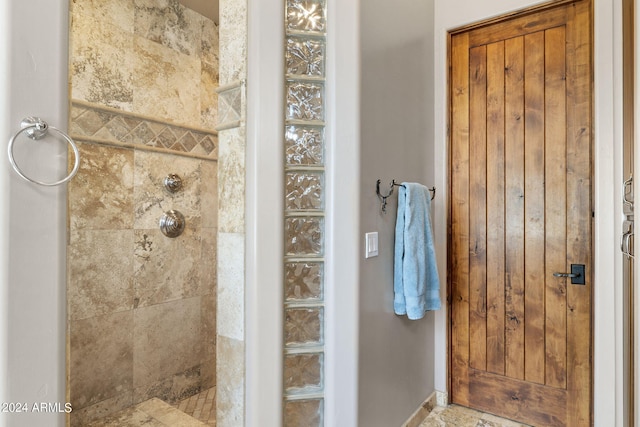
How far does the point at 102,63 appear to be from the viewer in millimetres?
2137

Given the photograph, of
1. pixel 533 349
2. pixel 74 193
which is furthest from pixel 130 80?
pixel 533 349

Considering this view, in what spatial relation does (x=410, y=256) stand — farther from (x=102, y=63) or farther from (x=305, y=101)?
(x=102, y=63)

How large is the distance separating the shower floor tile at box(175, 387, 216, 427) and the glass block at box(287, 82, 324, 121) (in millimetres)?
2097

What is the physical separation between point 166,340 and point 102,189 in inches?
44.8

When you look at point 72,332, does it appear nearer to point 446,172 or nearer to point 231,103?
point 231,103

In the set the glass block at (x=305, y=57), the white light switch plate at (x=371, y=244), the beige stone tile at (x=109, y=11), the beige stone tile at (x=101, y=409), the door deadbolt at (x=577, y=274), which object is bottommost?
the beige stone tile at (x=101, y=409)

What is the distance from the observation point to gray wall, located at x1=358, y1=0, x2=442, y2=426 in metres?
1.59

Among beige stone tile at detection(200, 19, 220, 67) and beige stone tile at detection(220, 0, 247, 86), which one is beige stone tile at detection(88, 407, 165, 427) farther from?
beige stone tile at detection(200, 19, 220, 67)

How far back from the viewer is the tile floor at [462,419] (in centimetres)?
205

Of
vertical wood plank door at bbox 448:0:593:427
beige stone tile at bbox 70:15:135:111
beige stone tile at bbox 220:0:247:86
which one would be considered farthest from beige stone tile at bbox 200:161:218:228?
vertical wood plank door at bbox 448:0:593:427

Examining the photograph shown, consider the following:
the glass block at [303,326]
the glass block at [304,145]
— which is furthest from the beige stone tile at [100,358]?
the glass block at [304,145]

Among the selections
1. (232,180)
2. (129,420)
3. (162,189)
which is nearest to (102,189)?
(162,189)

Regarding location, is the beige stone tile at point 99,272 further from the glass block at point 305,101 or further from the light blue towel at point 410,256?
the light blue towel at point 410,256

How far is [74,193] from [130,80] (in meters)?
0.84
